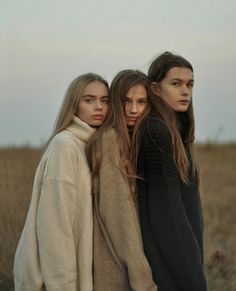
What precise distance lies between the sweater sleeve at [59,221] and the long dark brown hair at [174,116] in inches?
15.7

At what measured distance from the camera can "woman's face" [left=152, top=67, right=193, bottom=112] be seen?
8.73 ft

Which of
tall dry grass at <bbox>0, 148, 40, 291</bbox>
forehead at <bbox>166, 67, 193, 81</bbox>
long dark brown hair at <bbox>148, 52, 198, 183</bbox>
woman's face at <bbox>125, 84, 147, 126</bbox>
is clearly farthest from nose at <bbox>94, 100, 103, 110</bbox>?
tall dry grass at <bbox>0, 148, 40, 291</bbox>

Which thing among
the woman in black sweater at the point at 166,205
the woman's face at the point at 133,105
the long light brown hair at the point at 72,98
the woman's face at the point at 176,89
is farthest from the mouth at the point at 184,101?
the long light brown hair at the point at 72,98

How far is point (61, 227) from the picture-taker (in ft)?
7.78

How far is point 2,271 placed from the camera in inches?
187

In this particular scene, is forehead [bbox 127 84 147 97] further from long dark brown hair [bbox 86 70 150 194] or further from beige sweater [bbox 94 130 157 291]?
beige sweater [bbox 94 130 157 291]

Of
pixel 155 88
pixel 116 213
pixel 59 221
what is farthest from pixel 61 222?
pixel 155 88

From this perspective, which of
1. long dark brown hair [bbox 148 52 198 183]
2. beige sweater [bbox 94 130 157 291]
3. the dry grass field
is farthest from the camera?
the dry grass field

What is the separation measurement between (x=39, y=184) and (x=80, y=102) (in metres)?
0.39

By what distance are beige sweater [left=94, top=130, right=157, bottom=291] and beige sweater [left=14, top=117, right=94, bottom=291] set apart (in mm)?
42

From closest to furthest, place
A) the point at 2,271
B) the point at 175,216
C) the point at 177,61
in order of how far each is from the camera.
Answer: the point at 175,216
the point at 177,61
the point at 2,271

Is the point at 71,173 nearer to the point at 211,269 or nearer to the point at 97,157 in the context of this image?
the point at 97,157

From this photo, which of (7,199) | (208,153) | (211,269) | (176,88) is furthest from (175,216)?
(208,153)

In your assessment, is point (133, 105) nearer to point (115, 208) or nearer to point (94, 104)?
point (94, 104)
